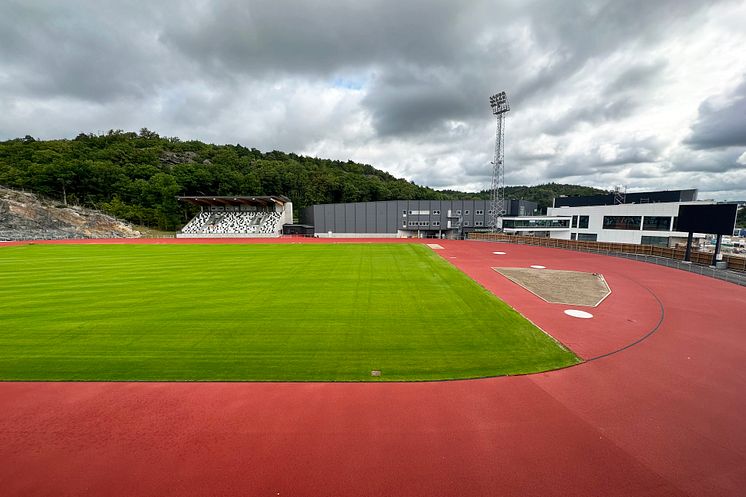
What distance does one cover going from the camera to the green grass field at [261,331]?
24.8ft

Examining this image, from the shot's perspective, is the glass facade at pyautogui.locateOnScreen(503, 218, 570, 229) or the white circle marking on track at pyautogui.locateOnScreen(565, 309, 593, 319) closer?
the white circle marking on track at pyautogui.locateOnScreen(565, 309, 593, 319)

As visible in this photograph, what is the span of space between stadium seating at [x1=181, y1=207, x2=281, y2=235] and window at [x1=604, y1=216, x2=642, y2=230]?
220 ft

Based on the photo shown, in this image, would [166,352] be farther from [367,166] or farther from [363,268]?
[367,166]

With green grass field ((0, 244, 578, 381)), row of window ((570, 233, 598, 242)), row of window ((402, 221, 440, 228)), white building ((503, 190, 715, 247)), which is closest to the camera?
green grass field ((0, 244, 578, 381))

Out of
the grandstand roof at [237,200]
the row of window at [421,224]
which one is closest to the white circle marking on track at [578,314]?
the row of window at [421,224]

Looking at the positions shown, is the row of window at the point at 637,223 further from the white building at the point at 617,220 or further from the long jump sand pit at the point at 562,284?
the long jump sand pit at the point at 562,284

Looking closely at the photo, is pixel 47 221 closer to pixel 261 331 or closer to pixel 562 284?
pixel 261 331

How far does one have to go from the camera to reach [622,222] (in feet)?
177

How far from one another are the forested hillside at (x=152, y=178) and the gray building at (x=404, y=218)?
33843 mm

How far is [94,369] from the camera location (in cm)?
741

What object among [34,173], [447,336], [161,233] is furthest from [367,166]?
[447,336]

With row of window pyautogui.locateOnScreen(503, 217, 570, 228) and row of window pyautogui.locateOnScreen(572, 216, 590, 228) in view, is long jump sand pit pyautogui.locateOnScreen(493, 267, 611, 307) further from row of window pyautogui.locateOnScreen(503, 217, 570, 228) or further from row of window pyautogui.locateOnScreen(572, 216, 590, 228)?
row of window pyautogui.locateOnScreen(572, 216, 590, 228)

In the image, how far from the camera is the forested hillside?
240 feet

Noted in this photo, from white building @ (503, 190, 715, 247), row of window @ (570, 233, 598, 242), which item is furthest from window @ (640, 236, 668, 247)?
row of window @ (570, 233, 598, 242)
